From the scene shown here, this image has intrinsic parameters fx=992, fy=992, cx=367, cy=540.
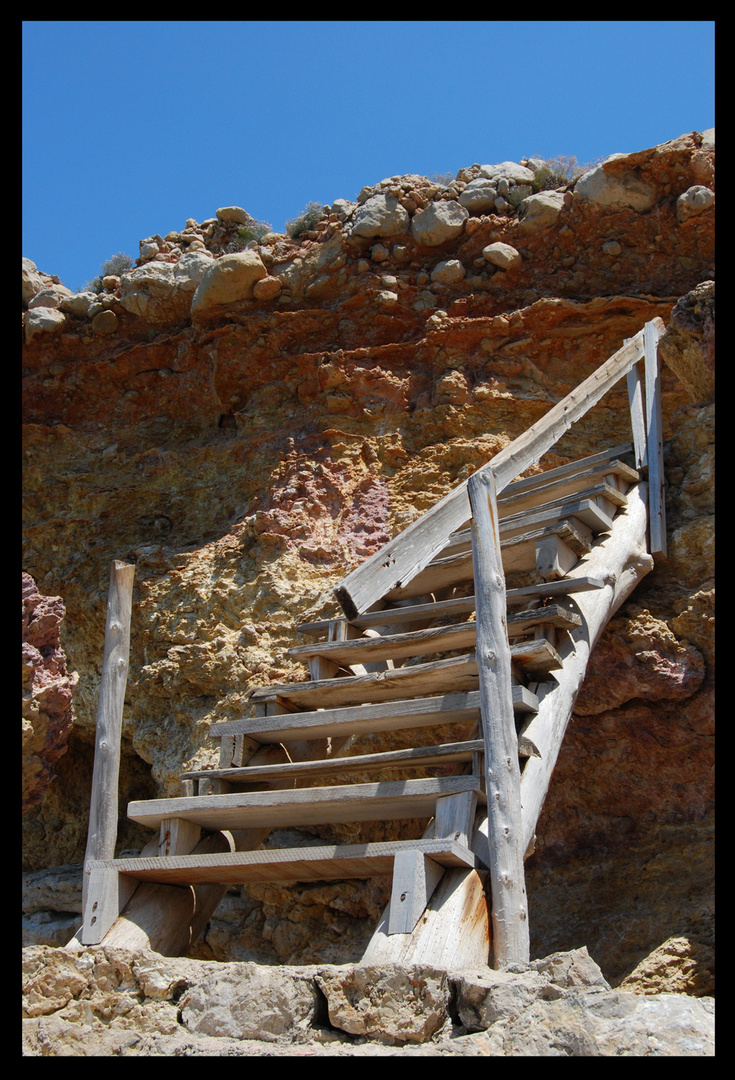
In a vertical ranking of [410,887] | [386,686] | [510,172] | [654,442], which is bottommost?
[410,887]

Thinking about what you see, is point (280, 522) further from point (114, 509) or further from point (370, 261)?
point (370, 261)

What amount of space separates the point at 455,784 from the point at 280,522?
3.83 metres

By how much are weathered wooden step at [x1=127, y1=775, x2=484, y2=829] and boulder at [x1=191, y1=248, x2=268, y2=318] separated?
554cm

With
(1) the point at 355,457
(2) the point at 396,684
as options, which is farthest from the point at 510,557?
(1) the point at 355,457

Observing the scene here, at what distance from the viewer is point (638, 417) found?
277 inches

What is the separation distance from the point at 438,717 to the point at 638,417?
307 centimetres

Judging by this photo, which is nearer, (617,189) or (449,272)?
(617,189)

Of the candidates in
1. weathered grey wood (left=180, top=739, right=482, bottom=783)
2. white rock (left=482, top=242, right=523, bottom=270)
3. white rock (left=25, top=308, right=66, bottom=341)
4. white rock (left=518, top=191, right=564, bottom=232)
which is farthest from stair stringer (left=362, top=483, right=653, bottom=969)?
white rock (left=25, top=308, right=66, bottom=341)

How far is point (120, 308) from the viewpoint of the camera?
32.1 feet

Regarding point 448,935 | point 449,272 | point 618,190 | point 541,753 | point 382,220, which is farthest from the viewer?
point 382,220

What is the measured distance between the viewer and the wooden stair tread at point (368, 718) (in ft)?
16.1

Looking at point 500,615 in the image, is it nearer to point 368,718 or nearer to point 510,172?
point 368,718

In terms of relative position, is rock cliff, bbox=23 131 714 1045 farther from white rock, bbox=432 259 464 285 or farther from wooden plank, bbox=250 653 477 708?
wooden plank, bbox=250 653 477 708

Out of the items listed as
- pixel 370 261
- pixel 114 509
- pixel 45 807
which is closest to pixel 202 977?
pixel 45 807
